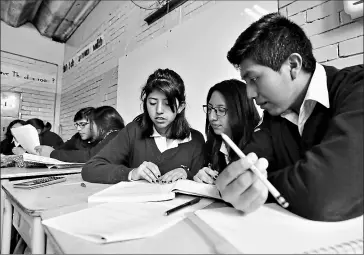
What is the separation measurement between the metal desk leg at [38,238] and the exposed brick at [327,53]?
1169 millimetres

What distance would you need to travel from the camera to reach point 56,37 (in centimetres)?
435

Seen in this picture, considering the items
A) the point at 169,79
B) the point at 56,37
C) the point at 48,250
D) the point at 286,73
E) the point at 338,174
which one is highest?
the point at 56,37

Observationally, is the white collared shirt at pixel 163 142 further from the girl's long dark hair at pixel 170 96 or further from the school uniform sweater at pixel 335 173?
the school uniform sweater at pixel 335 173

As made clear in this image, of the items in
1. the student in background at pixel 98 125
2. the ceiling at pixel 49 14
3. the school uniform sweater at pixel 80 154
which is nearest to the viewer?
the school uniform sweater at pixel 80 154

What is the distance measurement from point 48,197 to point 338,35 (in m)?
1.22

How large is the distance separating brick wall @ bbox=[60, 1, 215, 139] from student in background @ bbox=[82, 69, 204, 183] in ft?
2.87

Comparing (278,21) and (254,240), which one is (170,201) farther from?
(278,21)

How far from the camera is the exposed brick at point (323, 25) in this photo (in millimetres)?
996

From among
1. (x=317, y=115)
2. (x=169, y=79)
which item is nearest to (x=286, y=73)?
(x=317, y=115)

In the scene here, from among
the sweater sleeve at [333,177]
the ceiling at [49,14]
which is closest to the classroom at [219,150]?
the sweater sleeve at [333,177]

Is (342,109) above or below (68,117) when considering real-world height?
below

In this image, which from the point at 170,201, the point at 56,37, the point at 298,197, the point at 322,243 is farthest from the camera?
the point at 56,37

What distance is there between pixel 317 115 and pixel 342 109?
130 millimetres

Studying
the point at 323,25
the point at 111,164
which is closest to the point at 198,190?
the point at 111,164
